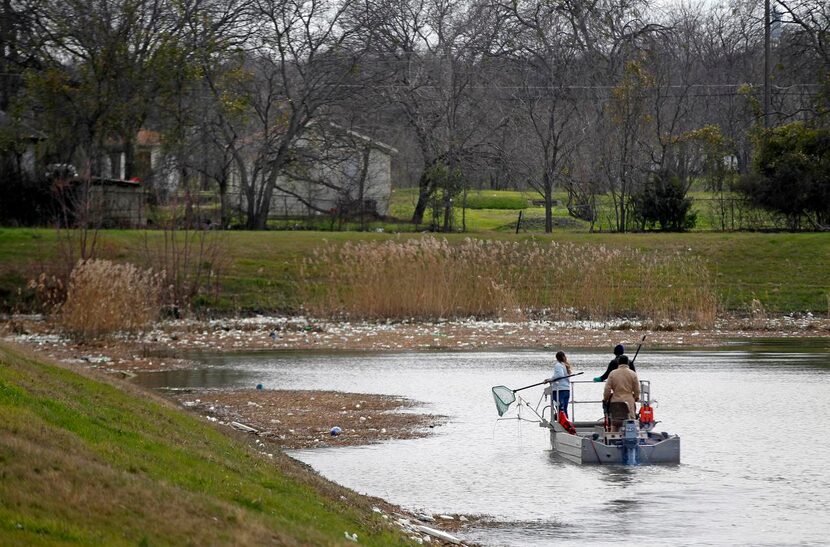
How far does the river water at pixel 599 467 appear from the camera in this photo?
14117mm

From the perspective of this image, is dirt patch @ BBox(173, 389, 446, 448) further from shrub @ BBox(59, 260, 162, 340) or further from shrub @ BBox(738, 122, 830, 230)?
shrub @ BBox(738, 122, 830, 230)

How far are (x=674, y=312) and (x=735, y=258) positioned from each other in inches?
325

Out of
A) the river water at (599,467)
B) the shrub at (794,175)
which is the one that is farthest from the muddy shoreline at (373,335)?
the shrub at (794,175)

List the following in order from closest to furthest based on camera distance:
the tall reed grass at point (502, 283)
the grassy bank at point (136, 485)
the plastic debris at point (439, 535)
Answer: the grassy bank at point (136, 485) < the plastic debris at point (439, 535) < the tall reed grass at point (502, 283)

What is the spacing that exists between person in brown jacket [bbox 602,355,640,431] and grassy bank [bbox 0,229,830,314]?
21272 millimetres

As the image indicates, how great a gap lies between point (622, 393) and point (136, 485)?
31.7 ft

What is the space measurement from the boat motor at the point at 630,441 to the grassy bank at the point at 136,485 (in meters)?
4.93

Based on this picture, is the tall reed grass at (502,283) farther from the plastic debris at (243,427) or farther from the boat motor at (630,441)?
the boat motor at (630,441)

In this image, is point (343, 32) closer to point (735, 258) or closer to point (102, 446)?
point (735, 258)

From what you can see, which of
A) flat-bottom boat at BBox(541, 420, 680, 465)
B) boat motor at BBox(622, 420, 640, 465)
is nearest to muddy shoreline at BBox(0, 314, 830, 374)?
flat-bottom boat at BBox(541, 420, 680, 465)

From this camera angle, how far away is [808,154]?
5219 centimetres

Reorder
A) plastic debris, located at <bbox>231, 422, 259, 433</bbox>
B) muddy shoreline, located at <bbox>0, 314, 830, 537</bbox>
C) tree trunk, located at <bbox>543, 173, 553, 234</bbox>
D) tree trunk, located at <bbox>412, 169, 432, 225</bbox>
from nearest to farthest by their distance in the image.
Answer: plastic debris, located at <bbox>231, 422, 259, 433</bbox> → muddy shoreline, located at <bbox>0, 314, 830, 537</bbox> → tree trunk, located at <bbox>543, 173, 553, 234</bbox> → tree trunk, located at <bbox>412, 169, 432, 225</bbox>

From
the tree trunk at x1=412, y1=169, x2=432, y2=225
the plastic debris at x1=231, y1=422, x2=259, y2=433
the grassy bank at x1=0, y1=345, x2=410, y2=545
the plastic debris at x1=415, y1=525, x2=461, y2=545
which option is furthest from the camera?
the tree trunk at x1=412, y1=169, x2=432, y2=225

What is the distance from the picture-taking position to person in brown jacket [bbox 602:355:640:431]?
17984 millimetres
